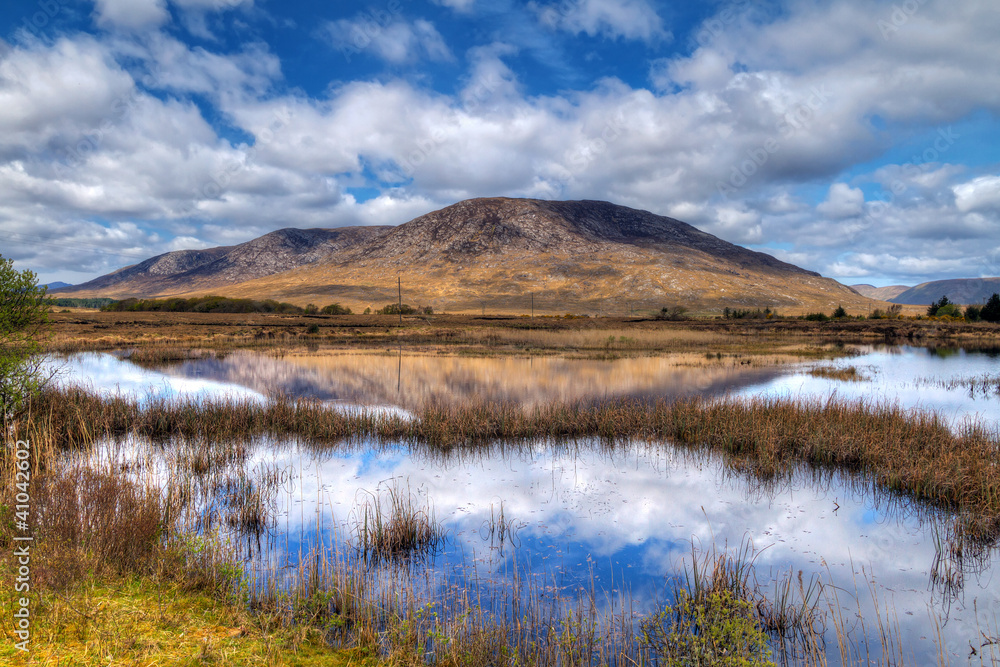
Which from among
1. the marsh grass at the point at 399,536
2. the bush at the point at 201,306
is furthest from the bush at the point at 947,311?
the bush at the point at 201,306

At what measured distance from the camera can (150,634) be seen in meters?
5.32

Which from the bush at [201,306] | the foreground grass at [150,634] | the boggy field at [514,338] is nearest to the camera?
the foreground grass at [150,634]

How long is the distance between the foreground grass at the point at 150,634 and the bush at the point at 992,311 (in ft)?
387

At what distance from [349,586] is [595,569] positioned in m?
3.69

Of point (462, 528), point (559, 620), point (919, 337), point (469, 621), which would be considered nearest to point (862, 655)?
point (559, 620)

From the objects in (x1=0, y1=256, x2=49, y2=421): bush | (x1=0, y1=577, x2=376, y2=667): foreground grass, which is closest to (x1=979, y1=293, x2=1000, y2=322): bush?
(x1=0, y1=577, x2=376, y2=667): foreground grass

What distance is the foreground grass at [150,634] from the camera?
4883 millimetres

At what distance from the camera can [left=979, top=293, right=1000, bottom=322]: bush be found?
88.4 meters

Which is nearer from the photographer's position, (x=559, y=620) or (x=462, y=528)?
(x=559, y=620)

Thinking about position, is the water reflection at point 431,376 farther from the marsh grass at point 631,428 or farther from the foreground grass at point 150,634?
the foreground grass at point 150,634

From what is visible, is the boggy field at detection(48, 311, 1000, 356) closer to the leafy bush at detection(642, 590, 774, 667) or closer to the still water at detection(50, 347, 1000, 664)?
the still water at detection(50, 347, 1000, 664)

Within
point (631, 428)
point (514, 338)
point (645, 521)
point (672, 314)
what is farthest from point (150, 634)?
point (672, 314)

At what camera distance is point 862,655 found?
6184 millimetres

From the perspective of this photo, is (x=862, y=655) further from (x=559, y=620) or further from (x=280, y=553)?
(x=280, y=553)
